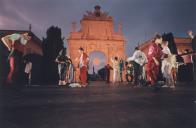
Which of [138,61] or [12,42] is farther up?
[12,42]

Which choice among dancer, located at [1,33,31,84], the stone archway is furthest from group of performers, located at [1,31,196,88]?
the stone archway

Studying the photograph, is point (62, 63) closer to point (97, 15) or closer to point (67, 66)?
point (67, 66)

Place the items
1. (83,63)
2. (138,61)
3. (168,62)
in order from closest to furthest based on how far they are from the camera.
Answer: (168,62) → (83,63) → (138,61)

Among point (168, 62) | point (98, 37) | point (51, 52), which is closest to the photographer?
point (168, 62)

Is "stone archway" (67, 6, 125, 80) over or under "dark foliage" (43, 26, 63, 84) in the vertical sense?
over

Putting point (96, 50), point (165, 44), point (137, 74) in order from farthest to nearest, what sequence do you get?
point (96, 50), point (137, 74), point (165, 44)

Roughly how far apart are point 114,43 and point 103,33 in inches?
120

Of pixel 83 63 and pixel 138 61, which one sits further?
pixel 138 61

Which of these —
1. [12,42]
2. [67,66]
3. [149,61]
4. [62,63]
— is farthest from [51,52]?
[149,61]

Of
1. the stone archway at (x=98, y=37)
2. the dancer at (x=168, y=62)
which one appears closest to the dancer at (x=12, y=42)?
the dancer at (x=168, y=62)

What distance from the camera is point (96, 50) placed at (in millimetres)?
45125

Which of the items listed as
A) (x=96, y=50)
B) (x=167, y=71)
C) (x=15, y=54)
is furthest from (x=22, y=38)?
(x=96, y=50)

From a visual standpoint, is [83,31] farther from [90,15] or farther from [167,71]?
[167,71]

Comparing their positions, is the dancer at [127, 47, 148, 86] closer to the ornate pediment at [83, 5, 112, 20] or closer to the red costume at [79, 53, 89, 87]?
the red costume at [79, 53, 89, 87]
